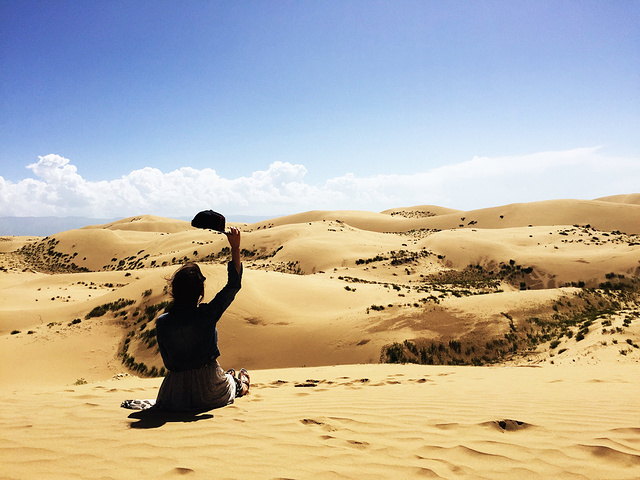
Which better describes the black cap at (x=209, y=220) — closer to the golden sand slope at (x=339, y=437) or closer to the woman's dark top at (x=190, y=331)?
the woman's dark top at (x=190, y=331)

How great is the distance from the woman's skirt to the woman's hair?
925 mm

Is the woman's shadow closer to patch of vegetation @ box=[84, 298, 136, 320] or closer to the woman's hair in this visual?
the woman's hair

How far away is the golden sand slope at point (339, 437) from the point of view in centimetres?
296

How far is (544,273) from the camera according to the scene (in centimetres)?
2917

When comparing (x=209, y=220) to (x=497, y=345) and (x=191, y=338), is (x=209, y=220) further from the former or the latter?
(x=497, y=345)

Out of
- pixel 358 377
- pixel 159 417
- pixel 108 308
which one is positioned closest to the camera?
pixel 159 417

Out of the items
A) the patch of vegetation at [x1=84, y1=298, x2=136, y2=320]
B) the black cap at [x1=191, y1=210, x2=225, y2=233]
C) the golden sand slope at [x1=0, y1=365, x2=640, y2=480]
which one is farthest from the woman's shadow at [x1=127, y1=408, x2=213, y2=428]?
the patch of vegetation at [x1=84, y1=298, x2=136, y2=320]

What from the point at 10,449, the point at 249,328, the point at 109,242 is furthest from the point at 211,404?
the point at 109,242

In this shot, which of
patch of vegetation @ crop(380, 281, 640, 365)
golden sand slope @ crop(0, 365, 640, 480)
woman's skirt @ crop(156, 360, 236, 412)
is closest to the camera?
golden sand slope @ crop(0, 365, 640, 480)

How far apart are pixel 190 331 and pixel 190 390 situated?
82 centimetres

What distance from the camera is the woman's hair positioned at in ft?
13.6

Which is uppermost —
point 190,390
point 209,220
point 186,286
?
point 209,220

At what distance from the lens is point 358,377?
784 cm

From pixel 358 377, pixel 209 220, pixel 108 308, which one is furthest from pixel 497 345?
pixel 108 308
